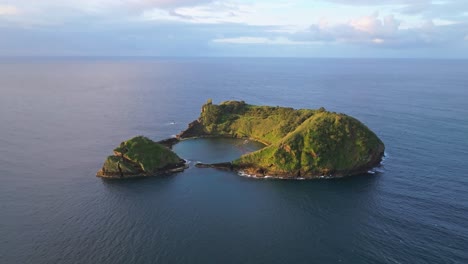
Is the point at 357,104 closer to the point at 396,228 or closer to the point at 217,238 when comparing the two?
the point at 396,228

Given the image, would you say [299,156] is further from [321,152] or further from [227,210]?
[227,210]

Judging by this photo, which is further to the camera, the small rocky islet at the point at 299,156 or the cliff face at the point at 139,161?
the cliff face at the point at 139,161

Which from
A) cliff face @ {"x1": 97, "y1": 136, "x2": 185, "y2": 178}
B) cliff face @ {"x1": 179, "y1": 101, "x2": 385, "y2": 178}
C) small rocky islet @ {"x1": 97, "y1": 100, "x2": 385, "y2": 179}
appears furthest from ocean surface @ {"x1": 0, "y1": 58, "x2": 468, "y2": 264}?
cliff face @ {"x1": 179, "y1": 101, "x2": 385, "y2": 178}

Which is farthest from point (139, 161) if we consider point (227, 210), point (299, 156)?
point (299, 156)

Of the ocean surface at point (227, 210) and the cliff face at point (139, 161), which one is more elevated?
the cliff face at point (139, 161)

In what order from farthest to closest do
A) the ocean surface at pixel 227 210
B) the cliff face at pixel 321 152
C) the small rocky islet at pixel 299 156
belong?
the small rocky islet at pixel 299 156 → the cliff face at pixel 321 152 → the ocean surface at pixel 227 210

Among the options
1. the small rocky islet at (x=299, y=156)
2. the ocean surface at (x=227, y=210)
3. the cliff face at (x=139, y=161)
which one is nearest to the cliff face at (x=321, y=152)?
the small rocky islet at (x=299, y=156)

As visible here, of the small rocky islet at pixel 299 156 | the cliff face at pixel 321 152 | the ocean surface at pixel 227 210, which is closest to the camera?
the ocean surface at pixel 227 210

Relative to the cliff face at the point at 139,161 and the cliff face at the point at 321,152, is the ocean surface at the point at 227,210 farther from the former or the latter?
the cliff face at the point at 321,152
